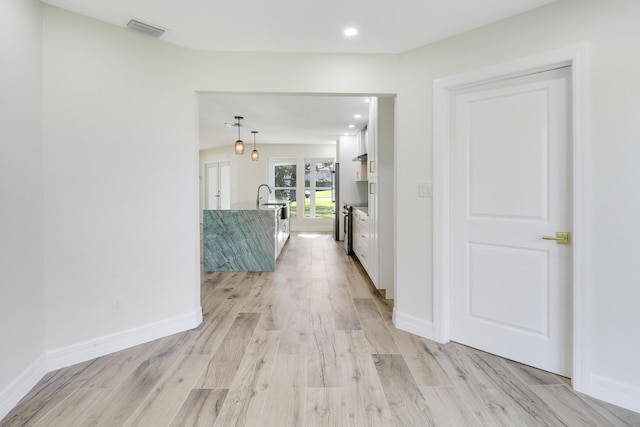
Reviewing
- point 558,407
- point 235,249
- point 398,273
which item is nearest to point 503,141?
point 398,273

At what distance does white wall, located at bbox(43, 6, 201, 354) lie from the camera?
213 centimetres

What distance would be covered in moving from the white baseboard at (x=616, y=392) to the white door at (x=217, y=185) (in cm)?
898

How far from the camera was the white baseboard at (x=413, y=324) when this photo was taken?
2.57 metres

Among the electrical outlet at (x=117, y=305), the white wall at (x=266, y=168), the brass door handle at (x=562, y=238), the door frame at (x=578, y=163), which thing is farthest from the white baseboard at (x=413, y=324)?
the white wall at (x=266, y=168)

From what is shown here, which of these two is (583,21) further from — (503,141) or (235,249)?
(235,249)

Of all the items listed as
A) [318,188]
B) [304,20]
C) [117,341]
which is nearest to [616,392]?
[304,20]

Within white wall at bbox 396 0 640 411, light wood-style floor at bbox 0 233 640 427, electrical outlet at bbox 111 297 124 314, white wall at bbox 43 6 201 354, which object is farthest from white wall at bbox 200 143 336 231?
white wall at bbox 396 0 640 411

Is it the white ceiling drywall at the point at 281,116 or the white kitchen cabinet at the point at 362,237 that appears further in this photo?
the white ceiling drywall at the point at 281,116

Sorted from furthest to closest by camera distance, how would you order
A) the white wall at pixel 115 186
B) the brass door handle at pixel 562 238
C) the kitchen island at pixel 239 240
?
the kitchen island at pixel 239 240
the white wall at pixel 115 186
the brass door handle at pixel 562 238

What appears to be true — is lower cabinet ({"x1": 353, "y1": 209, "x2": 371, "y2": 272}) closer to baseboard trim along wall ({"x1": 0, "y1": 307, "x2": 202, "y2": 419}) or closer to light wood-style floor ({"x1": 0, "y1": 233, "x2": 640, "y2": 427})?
light wood-style floor ({"x1": 0, "y1": 233, "x2": 640, "y2": 427})

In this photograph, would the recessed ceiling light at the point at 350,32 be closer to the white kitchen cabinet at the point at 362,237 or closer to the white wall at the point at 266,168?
the white kitchen cabinet at the point at 362,237

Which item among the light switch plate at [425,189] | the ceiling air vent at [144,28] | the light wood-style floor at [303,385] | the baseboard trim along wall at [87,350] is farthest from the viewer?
the light switch plate at [425,189]

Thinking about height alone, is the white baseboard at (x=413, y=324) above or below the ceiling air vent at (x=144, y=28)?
below

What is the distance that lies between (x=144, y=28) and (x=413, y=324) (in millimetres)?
3001
